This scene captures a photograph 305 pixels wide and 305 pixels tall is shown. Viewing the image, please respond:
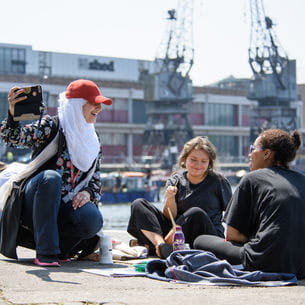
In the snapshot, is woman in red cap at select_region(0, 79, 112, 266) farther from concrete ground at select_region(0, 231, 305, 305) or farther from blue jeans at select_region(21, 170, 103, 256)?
concrete ground at select_region(0, 231, 305, 305)

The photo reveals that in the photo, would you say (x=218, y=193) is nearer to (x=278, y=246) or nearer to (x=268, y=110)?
(x=278, y=246)

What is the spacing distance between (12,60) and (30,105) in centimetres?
6616

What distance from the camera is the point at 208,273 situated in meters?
3.37

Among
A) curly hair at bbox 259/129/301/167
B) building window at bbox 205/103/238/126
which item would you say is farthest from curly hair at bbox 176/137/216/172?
building window at bbox 205/103/238/126

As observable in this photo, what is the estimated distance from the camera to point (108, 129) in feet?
226

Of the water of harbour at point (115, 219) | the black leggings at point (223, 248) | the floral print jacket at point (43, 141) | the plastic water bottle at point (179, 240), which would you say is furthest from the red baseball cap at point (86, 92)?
the water of harbour at point (115, 219)

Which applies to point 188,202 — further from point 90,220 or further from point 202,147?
point 90,220

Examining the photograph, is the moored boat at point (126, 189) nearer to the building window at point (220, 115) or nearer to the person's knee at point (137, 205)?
the building window at point (220, 115)

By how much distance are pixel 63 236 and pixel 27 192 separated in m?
0.32

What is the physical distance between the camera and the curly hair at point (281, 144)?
3.61 meters

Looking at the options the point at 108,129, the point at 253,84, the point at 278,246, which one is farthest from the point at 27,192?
the point at 108,129

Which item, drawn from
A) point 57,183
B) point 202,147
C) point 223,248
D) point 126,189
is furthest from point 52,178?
point 126,189

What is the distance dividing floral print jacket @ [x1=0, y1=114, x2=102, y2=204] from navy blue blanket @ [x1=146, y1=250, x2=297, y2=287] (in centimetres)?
70

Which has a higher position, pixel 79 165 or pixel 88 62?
pixel 88 62
